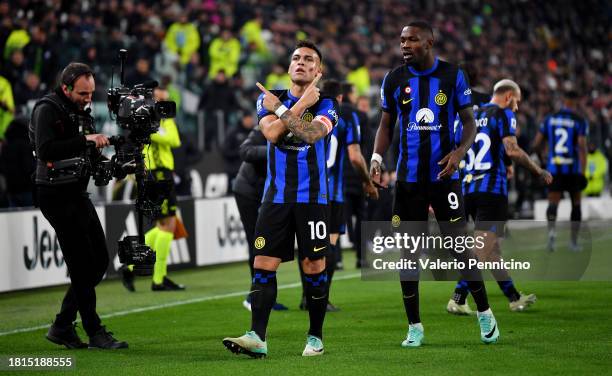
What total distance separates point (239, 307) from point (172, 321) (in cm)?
119

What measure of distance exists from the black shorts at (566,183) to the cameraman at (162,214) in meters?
5.93

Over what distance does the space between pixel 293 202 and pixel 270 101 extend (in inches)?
28.3

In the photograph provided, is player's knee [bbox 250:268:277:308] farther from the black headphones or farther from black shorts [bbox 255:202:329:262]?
the black headphones

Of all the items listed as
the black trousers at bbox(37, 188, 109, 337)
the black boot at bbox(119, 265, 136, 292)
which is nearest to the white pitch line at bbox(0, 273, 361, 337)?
the black boot at bbox(119, 265, 136, 292)

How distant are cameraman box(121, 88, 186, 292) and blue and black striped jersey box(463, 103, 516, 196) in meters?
3.77

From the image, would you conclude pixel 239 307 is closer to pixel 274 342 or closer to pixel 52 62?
pixel 274 342

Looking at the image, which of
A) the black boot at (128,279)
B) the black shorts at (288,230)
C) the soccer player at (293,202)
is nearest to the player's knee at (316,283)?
the soccer player at (293,202)

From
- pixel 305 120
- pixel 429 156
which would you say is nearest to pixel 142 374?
pixel 305 120

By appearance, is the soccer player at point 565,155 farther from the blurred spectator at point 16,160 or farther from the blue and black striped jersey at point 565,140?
the blurred spectator at point 16,160

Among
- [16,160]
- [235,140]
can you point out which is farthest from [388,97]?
[235,140]

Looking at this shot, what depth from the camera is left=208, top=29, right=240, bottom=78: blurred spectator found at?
21.4 meters

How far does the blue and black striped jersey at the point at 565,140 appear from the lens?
15.9m

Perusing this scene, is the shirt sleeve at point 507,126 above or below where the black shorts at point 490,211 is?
above

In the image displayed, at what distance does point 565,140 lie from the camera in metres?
16.0
